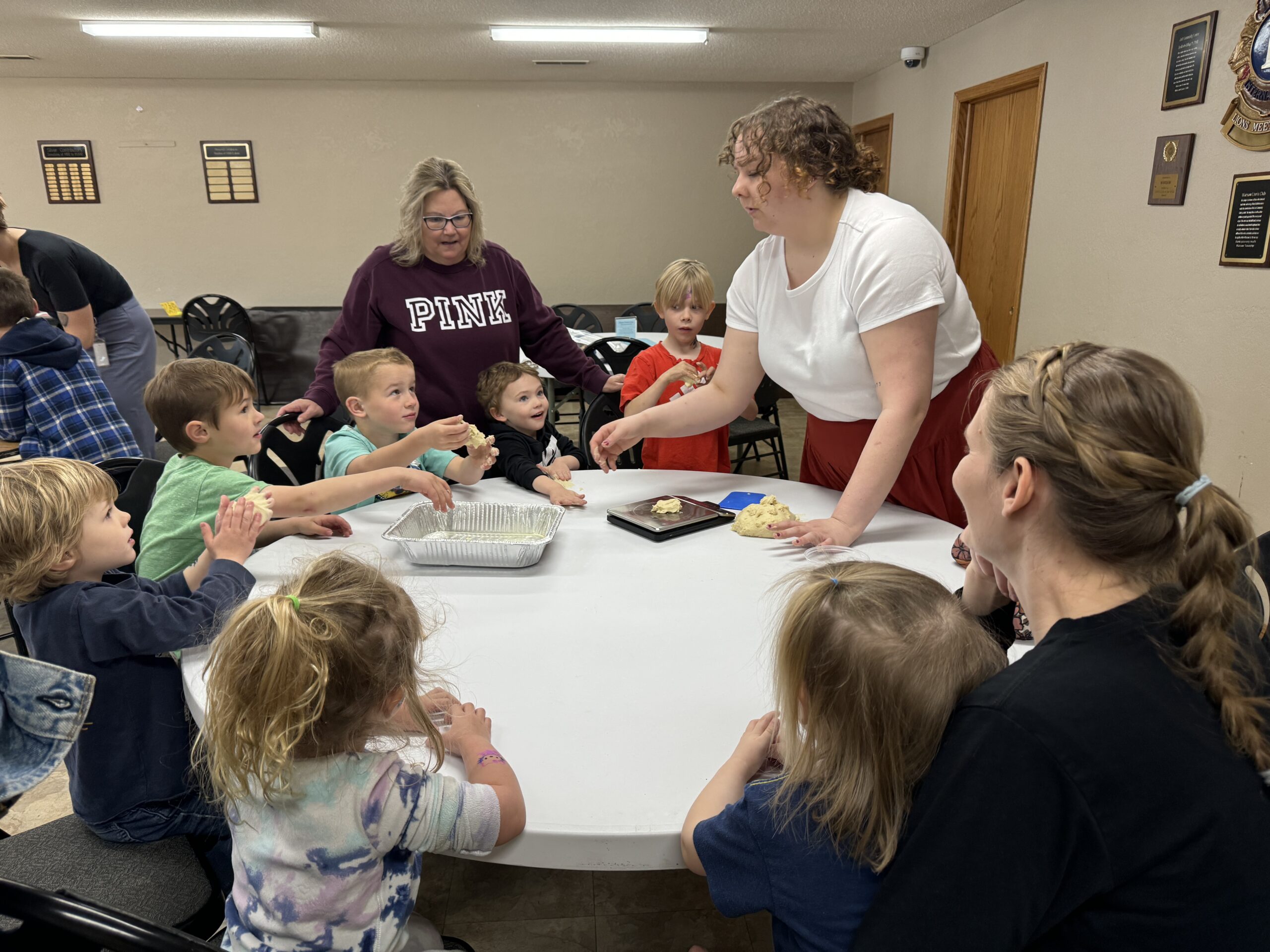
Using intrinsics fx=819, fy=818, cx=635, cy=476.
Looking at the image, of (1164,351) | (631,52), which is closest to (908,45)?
(631,52)

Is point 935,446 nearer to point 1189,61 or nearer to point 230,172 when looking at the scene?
point 1189,61

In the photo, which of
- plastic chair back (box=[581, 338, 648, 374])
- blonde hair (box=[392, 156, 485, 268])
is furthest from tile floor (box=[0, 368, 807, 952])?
plastic chair back (box=[581, 338, 648, 374])

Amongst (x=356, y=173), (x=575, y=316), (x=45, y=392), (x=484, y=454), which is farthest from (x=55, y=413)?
(x=356, y=173)

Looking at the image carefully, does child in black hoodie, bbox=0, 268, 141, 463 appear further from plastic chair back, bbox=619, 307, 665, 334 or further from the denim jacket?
plastic chair back, bbox=619, 307, 665, 334

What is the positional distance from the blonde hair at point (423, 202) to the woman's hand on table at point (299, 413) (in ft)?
1.71

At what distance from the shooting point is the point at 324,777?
35.2 inches

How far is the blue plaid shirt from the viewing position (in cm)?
261

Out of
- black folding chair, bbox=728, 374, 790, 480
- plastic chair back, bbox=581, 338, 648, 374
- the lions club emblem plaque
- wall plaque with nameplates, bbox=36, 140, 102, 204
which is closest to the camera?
the lions club emblem plaque

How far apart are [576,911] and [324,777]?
3.44ft

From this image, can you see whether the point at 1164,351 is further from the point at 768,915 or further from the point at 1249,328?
the point at 768,915

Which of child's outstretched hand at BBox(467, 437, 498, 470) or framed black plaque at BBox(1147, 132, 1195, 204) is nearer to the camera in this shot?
child's outstretched hand at BBox(467, 437, 498, 470)

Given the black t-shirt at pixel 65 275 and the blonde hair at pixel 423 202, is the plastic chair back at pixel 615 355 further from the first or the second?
the black t-shirt at pixel 65 275

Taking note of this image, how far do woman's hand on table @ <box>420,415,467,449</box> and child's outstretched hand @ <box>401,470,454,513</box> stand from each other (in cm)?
10

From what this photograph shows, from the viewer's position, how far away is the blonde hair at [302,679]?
86 centimetres
